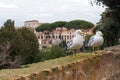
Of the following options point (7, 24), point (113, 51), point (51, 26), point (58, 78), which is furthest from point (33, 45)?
point (58, 78)

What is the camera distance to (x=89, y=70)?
5.83 meters

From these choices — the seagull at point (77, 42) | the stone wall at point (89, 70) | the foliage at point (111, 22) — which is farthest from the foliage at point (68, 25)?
the seagull at point (77, 42)

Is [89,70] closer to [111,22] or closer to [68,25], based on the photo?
[111,22]

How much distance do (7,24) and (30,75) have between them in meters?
38.1

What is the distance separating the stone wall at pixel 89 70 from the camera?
4469mm

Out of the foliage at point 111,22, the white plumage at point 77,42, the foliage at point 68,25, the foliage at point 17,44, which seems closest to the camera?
the white plumage at point 77,42

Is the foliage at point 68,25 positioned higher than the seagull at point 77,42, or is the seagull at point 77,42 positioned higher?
the seagull at point 77,42

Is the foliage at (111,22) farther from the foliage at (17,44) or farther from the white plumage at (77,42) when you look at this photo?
the foliage at (17,44)

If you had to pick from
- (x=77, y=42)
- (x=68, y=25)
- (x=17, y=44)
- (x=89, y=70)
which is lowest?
(x=17, y=44)

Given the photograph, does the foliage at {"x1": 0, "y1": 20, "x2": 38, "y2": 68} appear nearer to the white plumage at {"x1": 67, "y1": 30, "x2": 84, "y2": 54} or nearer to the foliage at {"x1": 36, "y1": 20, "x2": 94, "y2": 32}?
the foliage at {"x1": 36, "y1": 20, "x2": 94, "y2": 32}

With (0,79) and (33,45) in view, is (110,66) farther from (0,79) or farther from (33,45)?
(33,45)

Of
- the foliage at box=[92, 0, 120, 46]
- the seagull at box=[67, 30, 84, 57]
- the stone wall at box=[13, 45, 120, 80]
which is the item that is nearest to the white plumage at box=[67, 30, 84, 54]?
the seagull at box=[67, 30, 84, 57]

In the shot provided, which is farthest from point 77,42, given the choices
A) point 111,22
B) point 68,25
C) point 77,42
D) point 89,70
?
point 68,25

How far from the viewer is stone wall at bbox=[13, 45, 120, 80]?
4469mm
